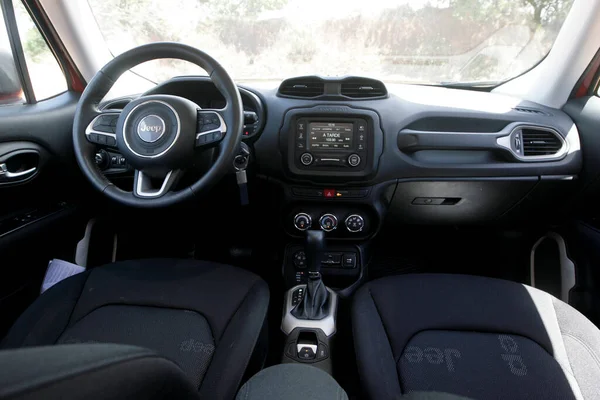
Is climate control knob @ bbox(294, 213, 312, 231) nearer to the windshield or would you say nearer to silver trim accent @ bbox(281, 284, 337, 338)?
silver trim accent @ bbox(281, 284, 337, 338)

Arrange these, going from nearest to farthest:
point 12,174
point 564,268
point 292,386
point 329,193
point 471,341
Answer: point 292,386 < point 471,341 < point 12,174 < point 329,193 < point 564,268

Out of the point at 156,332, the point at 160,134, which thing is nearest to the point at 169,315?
the point at 156,332

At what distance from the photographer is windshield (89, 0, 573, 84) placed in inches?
72.4

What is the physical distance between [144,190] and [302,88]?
0.75 meters

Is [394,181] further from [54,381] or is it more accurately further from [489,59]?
[54,381]

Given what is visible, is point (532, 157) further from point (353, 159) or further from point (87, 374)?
point (87, 374)

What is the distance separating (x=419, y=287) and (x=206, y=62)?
94 centimetres

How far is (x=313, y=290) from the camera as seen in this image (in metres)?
1.69

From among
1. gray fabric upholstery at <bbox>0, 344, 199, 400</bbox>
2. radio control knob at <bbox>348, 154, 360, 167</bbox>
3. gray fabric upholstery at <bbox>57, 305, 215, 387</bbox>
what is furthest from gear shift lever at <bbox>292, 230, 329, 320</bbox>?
gray fabric upholstery at <bbox>0, 344, 199, 400</bbox>

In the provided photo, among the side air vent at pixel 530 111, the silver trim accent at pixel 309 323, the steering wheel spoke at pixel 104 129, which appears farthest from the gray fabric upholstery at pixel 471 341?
the steering wheel spoke at pixel 104 129

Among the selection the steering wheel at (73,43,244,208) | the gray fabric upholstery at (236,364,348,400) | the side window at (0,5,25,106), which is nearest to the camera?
the gray fabric upholstery at (236,364,348,400)

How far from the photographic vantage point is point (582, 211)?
70.4 inches

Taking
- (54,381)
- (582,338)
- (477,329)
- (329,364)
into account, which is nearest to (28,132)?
(329,364)

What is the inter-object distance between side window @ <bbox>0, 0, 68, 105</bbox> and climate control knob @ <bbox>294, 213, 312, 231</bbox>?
1101 mm
